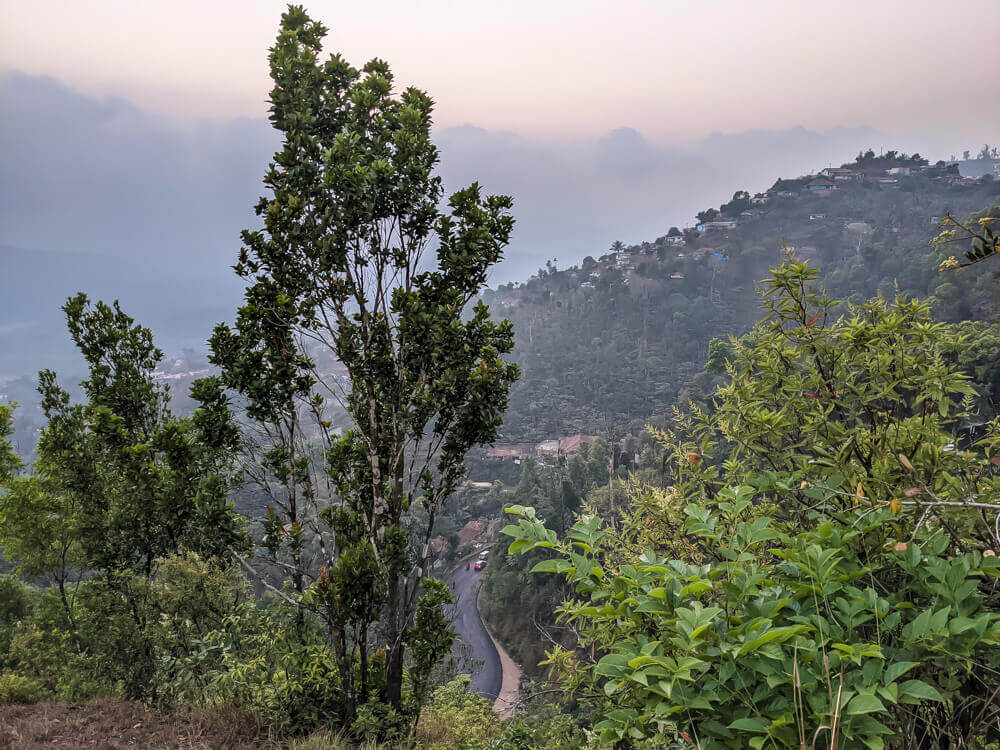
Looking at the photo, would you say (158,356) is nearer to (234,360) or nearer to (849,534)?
(234,360)

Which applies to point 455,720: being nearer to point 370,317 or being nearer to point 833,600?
point 370,317

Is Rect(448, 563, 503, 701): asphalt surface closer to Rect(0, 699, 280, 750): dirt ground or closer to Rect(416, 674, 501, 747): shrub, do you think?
Rect(416, 674, 501, 747): shrub

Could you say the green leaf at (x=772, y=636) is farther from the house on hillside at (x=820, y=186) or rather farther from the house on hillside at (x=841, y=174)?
the house on hillside at (x=841, y=174)

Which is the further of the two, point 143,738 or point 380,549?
point 380,549

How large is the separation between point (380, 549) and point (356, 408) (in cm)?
121

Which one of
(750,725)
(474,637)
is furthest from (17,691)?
(474,637)

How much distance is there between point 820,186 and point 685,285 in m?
35.1

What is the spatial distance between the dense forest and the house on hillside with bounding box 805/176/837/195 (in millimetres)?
102057

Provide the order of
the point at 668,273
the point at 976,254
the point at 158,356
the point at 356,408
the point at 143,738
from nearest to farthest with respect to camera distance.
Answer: the point at 976,254, the point at 143,738, the point at 356,408, the point at 158,356, the point at 668,273

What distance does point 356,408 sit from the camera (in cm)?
436

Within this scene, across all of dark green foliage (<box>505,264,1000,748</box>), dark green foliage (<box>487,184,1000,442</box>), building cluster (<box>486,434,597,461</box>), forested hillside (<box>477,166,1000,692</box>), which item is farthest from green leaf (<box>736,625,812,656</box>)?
dark green foliage (<box>487,184,1000,442</box>)

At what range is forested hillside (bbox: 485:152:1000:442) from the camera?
62.5m

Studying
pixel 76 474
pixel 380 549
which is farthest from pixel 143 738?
pixel 76 474

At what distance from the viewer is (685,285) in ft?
261
